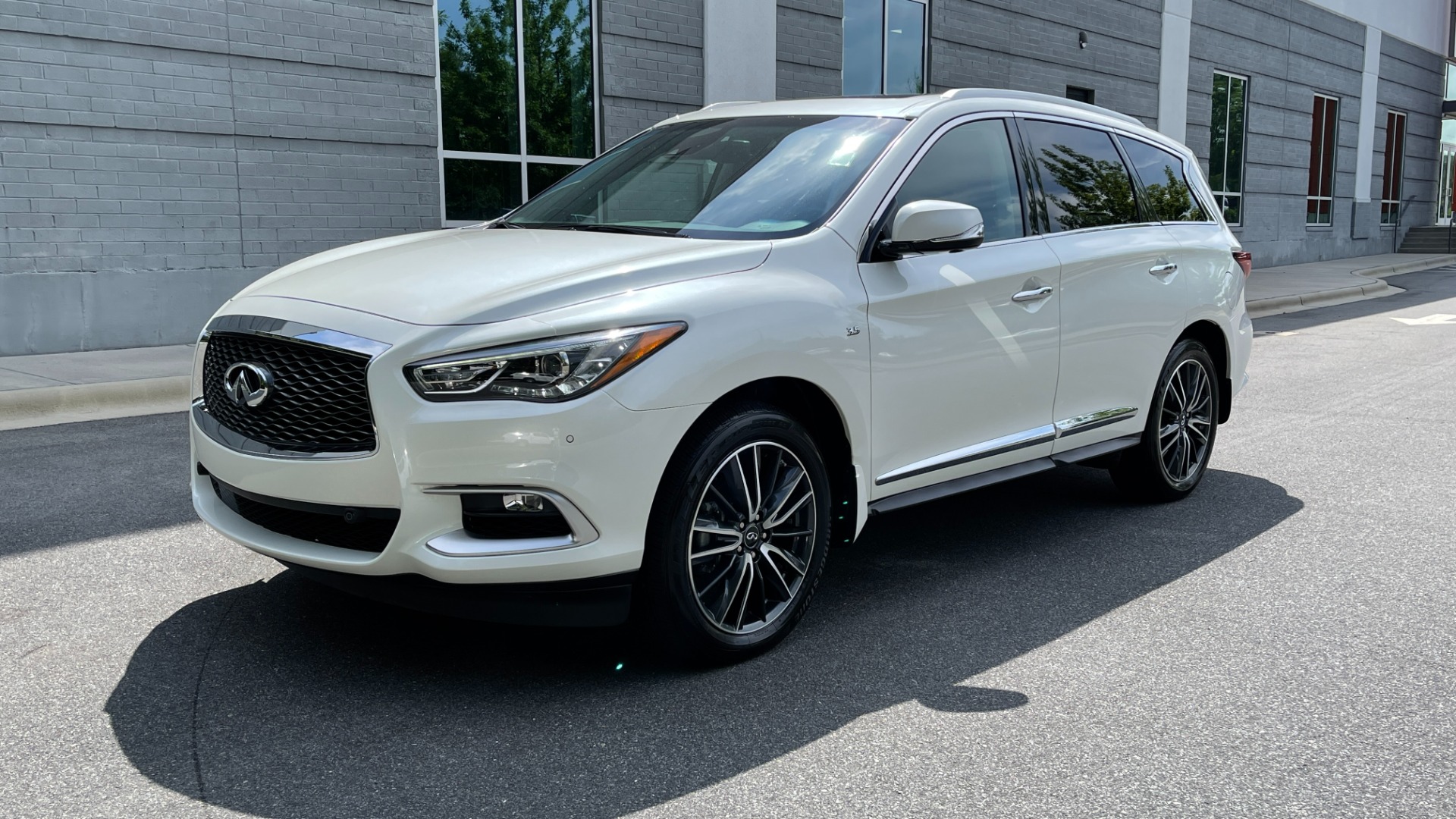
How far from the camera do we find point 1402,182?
35531 mm

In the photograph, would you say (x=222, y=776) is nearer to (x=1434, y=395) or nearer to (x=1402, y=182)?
(x=1434, y=395)

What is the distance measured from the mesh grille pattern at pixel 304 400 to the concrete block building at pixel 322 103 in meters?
7.62

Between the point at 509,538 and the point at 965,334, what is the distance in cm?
194

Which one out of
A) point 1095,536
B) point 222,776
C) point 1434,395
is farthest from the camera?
point 1434,395

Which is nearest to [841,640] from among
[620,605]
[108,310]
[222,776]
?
[620,605]

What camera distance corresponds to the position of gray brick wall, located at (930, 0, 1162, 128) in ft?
61.8

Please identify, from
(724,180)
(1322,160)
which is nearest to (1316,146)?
(1322,160)

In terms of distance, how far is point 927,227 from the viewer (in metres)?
4.19

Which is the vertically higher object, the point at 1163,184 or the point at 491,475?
the point at 1163,184

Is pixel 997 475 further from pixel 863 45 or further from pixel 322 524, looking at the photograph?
pixel 863 45

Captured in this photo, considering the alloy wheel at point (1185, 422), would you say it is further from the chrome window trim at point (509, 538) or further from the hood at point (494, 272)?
the chrome window trim at point (509, 538)

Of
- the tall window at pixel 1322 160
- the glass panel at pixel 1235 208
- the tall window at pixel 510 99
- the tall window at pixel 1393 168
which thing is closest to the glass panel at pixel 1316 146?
the tall window at pixel 1322 160

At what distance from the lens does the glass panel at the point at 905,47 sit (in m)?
17.8

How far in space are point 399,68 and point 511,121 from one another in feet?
4.88
